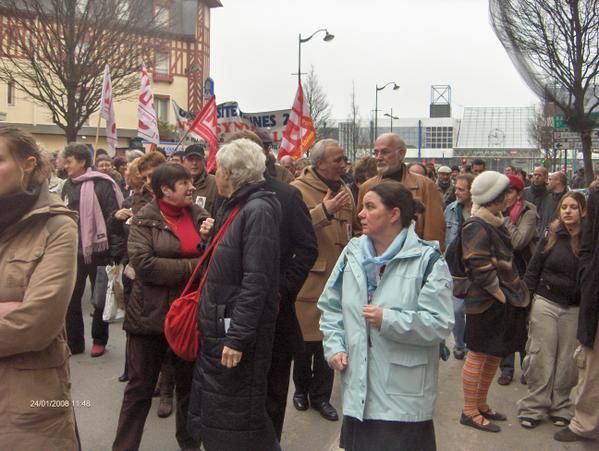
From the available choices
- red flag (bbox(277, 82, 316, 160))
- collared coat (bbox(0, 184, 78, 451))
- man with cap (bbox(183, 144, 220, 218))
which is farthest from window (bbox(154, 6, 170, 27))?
collared coat (bbox(0, 184, 78, 451))

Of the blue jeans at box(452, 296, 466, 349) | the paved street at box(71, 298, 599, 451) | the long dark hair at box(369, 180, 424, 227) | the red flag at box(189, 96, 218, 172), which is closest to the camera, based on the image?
the long dark hair at box(369, 180, 424, 227)

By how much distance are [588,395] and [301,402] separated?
2.15 meters

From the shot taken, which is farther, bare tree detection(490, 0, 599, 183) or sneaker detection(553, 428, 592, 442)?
bare tree detection(490, 0, 599, 183)

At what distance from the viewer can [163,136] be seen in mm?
37969

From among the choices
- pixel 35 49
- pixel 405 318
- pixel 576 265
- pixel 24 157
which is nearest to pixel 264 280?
pixel 405 318

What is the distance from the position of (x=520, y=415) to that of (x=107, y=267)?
4.14m

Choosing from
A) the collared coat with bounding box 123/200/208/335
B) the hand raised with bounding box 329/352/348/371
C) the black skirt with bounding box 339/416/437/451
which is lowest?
the black skirt with bounding box 339/416/437/451

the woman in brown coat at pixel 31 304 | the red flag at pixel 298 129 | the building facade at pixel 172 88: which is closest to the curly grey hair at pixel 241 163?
the woman in brown coat at pixel 31 304

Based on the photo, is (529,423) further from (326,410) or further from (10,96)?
(10,96)

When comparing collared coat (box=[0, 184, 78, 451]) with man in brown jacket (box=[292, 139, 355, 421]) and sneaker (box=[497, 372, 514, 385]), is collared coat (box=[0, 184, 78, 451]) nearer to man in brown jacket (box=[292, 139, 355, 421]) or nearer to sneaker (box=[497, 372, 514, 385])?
man in brown jacket (box=[292, 139, 355, 421])

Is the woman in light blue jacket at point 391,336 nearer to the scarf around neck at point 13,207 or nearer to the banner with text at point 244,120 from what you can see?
the scarf around neck at point 13,207

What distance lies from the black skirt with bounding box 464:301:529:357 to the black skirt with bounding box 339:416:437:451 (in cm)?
177

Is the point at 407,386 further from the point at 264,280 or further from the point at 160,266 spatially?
the point at 160,266

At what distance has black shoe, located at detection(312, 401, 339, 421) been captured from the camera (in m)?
4.83
